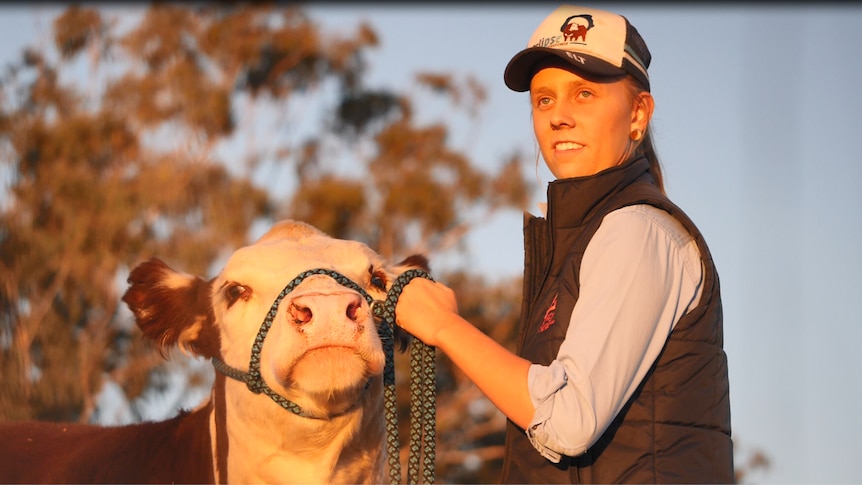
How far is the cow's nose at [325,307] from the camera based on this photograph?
10.5ft

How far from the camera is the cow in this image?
128 inches

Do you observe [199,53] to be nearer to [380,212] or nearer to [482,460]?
[380,212]

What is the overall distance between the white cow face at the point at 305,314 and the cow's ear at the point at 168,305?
18 centimetres

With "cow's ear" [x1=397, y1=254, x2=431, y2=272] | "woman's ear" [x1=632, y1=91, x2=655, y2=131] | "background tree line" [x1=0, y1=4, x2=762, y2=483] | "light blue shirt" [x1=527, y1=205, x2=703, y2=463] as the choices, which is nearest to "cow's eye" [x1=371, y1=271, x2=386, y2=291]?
"cow's ear" [x1=397, y1=254, x2=431, y2=272]

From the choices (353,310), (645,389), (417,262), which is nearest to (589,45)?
(645,389)

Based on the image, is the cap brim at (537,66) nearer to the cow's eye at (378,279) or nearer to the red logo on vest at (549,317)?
the red logo on vest at (549,317)

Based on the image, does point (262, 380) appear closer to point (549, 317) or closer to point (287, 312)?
point (287, 312)

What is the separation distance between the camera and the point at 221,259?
19016mm

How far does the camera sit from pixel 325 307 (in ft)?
10.5

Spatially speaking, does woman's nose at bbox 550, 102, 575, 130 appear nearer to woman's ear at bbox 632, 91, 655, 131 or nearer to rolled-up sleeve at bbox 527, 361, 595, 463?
woman's ear at bbox 632, 91, 655, 131

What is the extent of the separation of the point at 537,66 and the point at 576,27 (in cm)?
17

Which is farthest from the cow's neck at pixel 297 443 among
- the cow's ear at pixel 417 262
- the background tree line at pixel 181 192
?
the background tree line at pixel 181 192

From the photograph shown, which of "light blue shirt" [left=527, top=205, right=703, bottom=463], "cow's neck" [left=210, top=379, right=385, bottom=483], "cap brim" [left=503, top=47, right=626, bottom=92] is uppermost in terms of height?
"cap brim" [left=503, top=47, right=626, bottom=92]

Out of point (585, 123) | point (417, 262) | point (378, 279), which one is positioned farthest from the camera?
point (417, 262)
